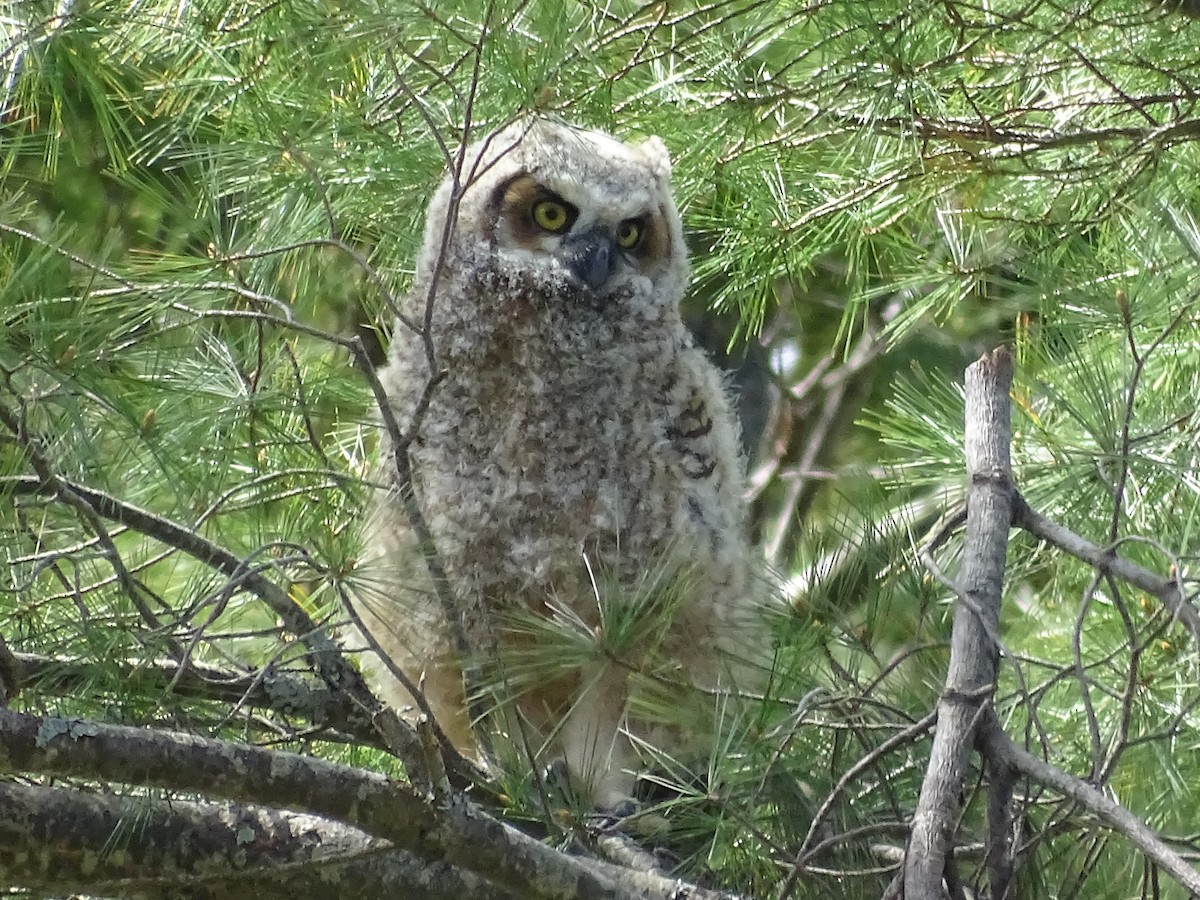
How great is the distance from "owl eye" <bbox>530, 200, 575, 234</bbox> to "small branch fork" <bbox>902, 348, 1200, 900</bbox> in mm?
786

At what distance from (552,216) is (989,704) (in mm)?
1112

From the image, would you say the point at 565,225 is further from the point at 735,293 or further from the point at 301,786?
the point at 301,786

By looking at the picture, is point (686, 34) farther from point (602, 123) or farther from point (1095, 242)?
point (1095, 242)

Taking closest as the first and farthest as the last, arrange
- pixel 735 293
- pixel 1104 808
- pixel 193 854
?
pixel 1104 808
pixel 193 854
pixel 735 293

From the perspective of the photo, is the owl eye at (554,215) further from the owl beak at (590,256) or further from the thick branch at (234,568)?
the thick branch at (234,568)

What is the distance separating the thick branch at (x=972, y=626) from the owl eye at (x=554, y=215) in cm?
76

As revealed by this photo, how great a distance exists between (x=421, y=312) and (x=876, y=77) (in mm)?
777

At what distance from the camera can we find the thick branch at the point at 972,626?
52.2 inches

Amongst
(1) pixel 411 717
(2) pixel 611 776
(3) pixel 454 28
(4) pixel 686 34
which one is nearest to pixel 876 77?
(4) pixel 686 34

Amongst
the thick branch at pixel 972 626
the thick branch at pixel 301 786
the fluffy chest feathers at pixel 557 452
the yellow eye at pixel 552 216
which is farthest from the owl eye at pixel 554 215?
the thick branch at pixel 301 786

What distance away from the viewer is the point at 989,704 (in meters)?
1.39

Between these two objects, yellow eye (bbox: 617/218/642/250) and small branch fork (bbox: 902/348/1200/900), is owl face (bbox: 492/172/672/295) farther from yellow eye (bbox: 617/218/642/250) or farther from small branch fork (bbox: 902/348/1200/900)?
small branch fork (bbox: 902/348/1200/900)

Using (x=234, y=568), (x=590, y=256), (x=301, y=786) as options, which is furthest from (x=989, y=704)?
(x=590, y=256)

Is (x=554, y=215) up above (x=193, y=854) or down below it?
above
